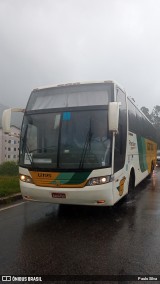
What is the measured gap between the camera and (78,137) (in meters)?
6.34

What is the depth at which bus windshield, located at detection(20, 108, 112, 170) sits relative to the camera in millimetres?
6188

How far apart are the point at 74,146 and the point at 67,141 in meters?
0.21

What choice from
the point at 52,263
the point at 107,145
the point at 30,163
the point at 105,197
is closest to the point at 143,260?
the point at 52,263

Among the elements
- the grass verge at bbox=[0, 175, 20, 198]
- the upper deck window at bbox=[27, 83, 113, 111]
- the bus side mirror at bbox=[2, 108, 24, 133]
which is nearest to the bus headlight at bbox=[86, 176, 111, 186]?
the upper deck window at bbox=[27, 83, 113, 111]

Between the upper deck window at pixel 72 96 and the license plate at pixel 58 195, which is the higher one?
the upper deck window at pixel 72 96

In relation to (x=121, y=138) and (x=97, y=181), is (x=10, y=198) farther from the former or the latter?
(x=121, y=138)

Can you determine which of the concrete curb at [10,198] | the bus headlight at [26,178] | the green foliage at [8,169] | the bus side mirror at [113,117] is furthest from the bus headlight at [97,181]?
the green foliage at [8,169]

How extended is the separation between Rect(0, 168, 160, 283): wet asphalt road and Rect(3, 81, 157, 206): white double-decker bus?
599 mm

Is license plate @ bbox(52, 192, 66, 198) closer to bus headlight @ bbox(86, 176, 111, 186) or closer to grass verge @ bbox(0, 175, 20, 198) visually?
bus headlight @ bbox(86, 176, 111, 186)

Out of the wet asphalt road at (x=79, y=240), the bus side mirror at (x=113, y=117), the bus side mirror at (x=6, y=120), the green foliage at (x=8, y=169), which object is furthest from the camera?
the green foliage at (x=8, y=169)

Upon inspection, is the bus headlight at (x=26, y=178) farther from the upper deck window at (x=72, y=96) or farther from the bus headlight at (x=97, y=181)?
the upper deck window at (x=72, y=96)

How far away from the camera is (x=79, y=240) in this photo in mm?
5250

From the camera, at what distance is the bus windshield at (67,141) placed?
20.3 feet

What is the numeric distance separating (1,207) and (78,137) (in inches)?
128
